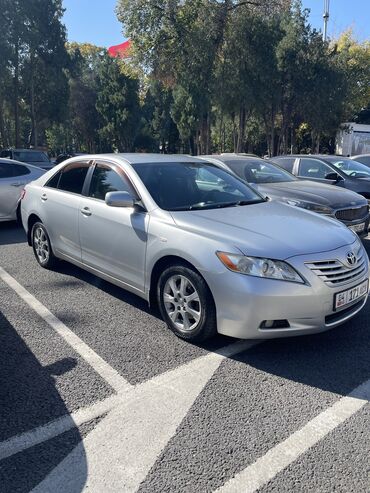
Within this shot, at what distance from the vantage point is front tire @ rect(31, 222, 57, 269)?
5.62 meters

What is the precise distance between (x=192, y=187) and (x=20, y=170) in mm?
5897

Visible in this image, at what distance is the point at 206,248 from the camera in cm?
346

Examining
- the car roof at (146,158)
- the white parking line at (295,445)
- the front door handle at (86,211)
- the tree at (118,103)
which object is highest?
the tree at (118,103)

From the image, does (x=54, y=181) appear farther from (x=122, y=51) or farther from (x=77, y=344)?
(x=122, y=51)

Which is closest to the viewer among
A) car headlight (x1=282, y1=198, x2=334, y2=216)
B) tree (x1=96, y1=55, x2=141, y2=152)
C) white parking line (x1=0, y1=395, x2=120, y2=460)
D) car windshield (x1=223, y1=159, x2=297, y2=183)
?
white parking line (x1=0, y1=395, x2=120, y2=460)

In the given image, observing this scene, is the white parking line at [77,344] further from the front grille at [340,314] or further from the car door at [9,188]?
the car door at [9,188]

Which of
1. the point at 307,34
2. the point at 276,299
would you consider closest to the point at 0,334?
the point at 276,299

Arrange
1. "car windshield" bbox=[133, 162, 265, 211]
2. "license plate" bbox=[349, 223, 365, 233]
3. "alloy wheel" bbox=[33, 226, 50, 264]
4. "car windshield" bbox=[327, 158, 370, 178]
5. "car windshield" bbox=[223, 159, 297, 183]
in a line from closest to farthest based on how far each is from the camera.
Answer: "car windshield" bbox=[133, 162, 265, 211], "alloy wheel" bbox=[33, 226, 50, 264], "license plate" bbox=[349, 223, 365, 233], "car windshield" bbox=[223, 159, 297, 183], "car windshield" bbox=[327, 158, 370, 178]

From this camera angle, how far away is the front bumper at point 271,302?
3.22m

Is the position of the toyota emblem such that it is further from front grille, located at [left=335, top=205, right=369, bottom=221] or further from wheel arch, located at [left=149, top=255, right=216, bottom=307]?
front grille, located at [left=335, top=205, right=369, bottom=221]

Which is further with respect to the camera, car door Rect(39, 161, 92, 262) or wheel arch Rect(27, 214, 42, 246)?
wheel arch Rect(27, 214, 42, 246)

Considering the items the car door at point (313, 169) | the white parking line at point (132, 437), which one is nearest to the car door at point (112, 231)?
the white parking line at point (132, 437)

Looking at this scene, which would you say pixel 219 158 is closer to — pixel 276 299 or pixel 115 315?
pixel 115 315

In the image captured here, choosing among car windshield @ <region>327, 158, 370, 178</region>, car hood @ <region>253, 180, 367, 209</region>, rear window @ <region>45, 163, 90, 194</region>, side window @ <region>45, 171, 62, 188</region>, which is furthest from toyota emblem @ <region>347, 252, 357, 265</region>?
car windshield @ <region>327, 158, 370, 178</region>
